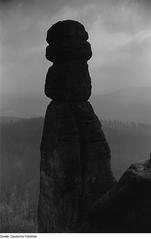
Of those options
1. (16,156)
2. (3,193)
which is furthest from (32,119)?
(3,193)

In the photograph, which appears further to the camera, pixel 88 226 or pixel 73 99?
pixel 73 99

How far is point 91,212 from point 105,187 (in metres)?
3.55

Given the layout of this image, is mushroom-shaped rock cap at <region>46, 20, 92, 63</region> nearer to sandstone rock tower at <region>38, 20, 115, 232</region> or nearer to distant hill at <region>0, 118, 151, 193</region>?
sandstone rock tower at <region>38, 20, 115, 232</region>

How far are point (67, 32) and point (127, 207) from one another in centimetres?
838

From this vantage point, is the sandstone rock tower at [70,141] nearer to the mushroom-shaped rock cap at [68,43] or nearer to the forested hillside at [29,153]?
the mushroom-shaped rock cap at [68,43]

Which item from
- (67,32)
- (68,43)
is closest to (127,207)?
(68,43)

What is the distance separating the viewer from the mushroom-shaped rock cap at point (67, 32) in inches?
725

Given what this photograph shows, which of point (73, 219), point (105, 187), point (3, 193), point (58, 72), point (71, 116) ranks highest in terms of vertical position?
point (58, 72)

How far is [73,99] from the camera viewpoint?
18.4 metres

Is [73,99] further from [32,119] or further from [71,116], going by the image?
[32,119]

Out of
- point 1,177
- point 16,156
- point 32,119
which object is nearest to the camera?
point 1,177

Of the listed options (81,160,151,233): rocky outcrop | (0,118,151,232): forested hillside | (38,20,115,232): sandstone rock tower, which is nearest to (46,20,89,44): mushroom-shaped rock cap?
(38,20,115,232): sandstone rock tower

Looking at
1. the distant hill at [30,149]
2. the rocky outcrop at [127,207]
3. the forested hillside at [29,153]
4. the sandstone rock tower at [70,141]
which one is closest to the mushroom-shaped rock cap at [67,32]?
the sandstone rock tower at [70,141]

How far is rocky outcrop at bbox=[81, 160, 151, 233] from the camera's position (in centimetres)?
1337
